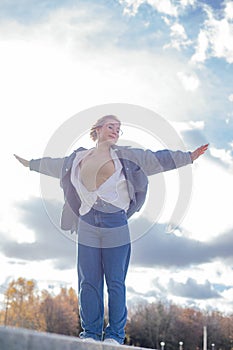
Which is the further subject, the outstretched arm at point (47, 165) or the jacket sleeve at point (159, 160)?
the outstretched arm at point (47, 165)

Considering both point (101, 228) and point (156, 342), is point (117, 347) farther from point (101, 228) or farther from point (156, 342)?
point (156, 342)

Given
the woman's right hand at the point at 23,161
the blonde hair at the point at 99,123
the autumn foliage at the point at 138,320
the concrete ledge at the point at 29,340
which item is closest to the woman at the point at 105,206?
the blonde hair at the point at 99,123

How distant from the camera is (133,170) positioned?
196 inches

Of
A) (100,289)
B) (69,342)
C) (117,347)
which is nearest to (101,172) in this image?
(100,289)

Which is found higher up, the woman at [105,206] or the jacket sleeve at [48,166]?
the jacket sleeve at [48,166]

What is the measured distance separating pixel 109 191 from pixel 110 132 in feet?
2.02

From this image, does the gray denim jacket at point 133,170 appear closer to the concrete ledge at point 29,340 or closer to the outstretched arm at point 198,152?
the outstretched arm at point 198,152

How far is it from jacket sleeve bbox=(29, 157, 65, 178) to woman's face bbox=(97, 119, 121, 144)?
0.45 meters

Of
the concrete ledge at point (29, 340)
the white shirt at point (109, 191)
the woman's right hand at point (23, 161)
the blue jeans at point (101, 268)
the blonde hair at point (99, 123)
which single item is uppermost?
the blonde hair at point (99, 123)

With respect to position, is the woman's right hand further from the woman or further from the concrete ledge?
the concrete ledge

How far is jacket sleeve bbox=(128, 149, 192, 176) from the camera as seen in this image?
16.6ft

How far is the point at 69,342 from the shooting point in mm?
1962

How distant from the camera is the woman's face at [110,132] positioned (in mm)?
5090

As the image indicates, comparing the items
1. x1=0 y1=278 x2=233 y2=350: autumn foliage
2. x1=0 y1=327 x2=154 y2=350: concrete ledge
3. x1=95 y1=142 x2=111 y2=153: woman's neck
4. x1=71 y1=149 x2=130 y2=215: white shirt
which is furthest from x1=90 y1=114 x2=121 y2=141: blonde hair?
x1=0 y1=278 x2=233 y2=350: autumn foliage
